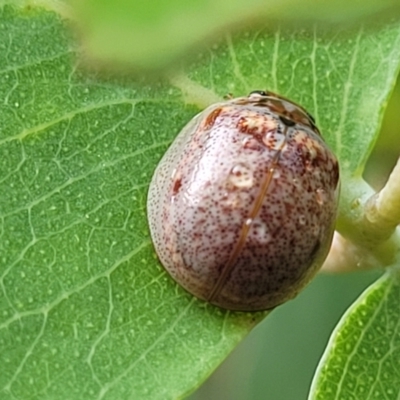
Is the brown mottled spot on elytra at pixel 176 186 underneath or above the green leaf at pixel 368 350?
above

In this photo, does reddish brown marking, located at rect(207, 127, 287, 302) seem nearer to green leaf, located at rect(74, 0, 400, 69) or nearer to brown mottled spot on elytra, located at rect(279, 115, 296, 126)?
brown mottled spot on elytra, located at rect(279, 115, 296, 126)

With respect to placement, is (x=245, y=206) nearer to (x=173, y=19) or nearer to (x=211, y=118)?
(x=211, y=118)

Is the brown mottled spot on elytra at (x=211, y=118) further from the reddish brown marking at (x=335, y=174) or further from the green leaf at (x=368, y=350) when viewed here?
the green leaf at (x=368, y=350)

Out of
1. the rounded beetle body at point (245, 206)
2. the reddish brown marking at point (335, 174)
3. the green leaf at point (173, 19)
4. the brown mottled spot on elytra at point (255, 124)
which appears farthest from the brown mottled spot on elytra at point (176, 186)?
the green leaf at point (173, 19)

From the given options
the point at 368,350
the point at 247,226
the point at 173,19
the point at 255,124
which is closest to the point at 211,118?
the point at 255,124

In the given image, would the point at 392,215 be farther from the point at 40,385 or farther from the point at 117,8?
the point at 117,8

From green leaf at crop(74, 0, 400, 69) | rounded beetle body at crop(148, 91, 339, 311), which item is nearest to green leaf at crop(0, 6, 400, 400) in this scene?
rounded beetle body at crop(148, 91, 339, 311)

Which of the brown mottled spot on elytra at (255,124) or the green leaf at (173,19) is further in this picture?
the brown mottled spot on elytra at (255,124)
